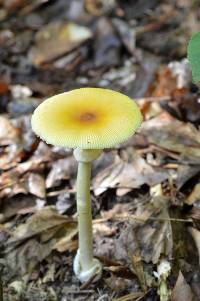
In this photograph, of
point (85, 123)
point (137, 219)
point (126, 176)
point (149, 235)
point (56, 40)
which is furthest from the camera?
point (56, 40)

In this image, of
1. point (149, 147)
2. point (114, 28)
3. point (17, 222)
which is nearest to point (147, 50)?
point (114, 28)

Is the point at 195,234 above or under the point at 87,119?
under

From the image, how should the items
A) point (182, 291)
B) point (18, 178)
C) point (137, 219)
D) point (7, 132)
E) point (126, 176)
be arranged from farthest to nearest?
point (7, 132) < point (18, 178) < point (126, 176) < point (137, 219) < point (182, 291)

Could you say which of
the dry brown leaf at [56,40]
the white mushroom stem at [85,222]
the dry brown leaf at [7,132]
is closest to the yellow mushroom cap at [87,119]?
the white mushroom stem at [85,222]

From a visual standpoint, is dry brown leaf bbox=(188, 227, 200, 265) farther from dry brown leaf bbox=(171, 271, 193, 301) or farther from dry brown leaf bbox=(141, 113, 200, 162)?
dry brown leaf bbox=(141, 113, 200, 162)

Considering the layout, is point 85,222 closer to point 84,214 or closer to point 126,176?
point 84,214

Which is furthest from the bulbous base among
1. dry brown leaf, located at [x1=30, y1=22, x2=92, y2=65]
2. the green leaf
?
dry brown leaf, located at [x1=30, y1=22, x2=92, y2=65]

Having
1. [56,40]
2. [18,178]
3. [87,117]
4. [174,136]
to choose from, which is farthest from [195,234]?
[56,40]

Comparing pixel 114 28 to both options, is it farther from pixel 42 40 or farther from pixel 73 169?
pixel 73 169
